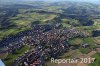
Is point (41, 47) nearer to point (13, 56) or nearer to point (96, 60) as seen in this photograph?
point (13, 56)

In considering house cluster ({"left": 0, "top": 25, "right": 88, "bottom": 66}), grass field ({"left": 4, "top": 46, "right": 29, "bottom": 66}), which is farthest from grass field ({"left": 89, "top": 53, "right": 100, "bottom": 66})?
grass field ({"left": 4, "top": 46, "right": 29, "bottom": 66})

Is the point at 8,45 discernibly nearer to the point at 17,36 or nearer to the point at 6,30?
the point at 17,36

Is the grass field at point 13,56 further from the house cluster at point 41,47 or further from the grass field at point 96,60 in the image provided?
the grass field at point 96,60

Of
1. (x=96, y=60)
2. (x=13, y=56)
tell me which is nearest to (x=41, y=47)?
(x=13, y=56)

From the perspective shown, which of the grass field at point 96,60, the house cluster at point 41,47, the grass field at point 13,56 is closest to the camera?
the grass field at point 96,60

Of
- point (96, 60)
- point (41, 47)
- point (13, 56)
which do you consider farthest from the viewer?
point (41, 47)

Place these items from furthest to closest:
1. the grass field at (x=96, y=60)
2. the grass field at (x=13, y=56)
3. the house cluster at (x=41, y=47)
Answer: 1. the house cluster at (x=41, y=47)
2. the grass field at (x=13, y=56)
3. the grass field at (x=96, y=60)

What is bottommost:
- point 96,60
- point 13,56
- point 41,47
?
point 96,60

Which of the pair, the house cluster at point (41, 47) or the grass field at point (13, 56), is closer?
the grass field at point (13, 56)

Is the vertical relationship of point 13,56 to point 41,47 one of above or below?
below

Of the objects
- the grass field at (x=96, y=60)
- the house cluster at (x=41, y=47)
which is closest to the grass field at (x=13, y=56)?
the house cluster at (x=41, y=47)

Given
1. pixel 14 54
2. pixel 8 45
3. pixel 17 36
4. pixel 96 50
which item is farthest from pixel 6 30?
pixel 96 50

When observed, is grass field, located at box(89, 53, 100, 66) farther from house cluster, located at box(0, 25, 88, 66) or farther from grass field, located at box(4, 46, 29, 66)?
grass field, located at box(4, 46, 29, 66)
